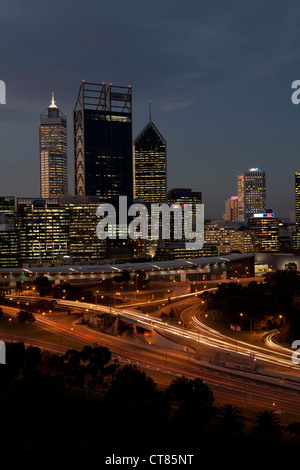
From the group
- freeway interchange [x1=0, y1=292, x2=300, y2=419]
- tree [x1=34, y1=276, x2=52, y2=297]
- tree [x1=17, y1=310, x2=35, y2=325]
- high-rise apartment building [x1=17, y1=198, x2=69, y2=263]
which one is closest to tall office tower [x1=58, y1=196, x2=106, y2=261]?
high-rise apartment building [x1=17, y1=198, x2=69, y2=263]

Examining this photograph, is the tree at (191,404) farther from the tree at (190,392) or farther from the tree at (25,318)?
the tree at (25,318)

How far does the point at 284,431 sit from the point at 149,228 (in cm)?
A: 16877

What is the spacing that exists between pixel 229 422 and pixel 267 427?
1.90 metres

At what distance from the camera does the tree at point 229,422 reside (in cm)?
2680

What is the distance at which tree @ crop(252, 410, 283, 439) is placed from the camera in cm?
2609

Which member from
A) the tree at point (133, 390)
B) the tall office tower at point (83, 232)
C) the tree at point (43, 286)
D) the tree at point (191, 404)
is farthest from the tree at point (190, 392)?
the tall office tower at point (83, 232)

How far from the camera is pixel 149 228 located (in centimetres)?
19525

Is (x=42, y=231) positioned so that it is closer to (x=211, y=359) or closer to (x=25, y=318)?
(x=25, y=318)

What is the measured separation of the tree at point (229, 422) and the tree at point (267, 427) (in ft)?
2.63

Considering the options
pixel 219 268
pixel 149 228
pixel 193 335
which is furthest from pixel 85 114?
pixel 193 335

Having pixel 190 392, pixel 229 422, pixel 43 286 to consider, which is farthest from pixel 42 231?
pixel 229 422

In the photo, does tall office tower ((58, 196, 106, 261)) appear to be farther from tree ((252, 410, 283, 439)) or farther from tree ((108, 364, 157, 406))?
tree ((252, 410, 283, 439))
